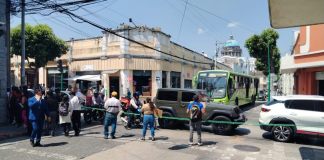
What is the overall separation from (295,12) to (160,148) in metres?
5.84

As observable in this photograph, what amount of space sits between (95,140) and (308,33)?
1565 centimetres

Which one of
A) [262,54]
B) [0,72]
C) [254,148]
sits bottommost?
[254,148]

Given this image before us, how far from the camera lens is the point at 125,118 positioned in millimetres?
13758

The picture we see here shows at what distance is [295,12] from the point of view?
5.96 m

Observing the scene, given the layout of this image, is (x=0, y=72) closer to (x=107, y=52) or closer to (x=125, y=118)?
(x=125, y=118)

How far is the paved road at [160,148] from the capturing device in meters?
8.68

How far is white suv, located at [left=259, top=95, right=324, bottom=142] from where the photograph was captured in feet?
35.7

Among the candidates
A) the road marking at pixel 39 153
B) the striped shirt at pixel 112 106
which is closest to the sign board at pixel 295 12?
the road marking at pixel 39 153

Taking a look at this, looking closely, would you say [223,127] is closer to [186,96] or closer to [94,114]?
[186,96]

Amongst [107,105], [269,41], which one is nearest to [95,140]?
[107,105]

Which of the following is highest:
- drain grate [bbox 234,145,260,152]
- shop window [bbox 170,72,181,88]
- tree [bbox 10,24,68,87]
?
tree [bbox 10,24,68,87]

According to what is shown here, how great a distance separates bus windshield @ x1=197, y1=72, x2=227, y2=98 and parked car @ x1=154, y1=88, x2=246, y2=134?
5.85 metres

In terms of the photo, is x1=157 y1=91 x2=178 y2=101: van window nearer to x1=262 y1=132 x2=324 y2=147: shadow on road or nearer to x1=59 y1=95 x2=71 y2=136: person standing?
x1=262 y1=132 x2=324 y2=147: shadow on road

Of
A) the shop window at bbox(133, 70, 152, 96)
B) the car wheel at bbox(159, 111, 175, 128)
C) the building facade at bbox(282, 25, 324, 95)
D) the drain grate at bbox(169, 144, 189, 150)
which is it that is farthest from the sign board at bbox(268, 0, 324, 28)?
the shop window at bbox(133, 70, 152, 96)
